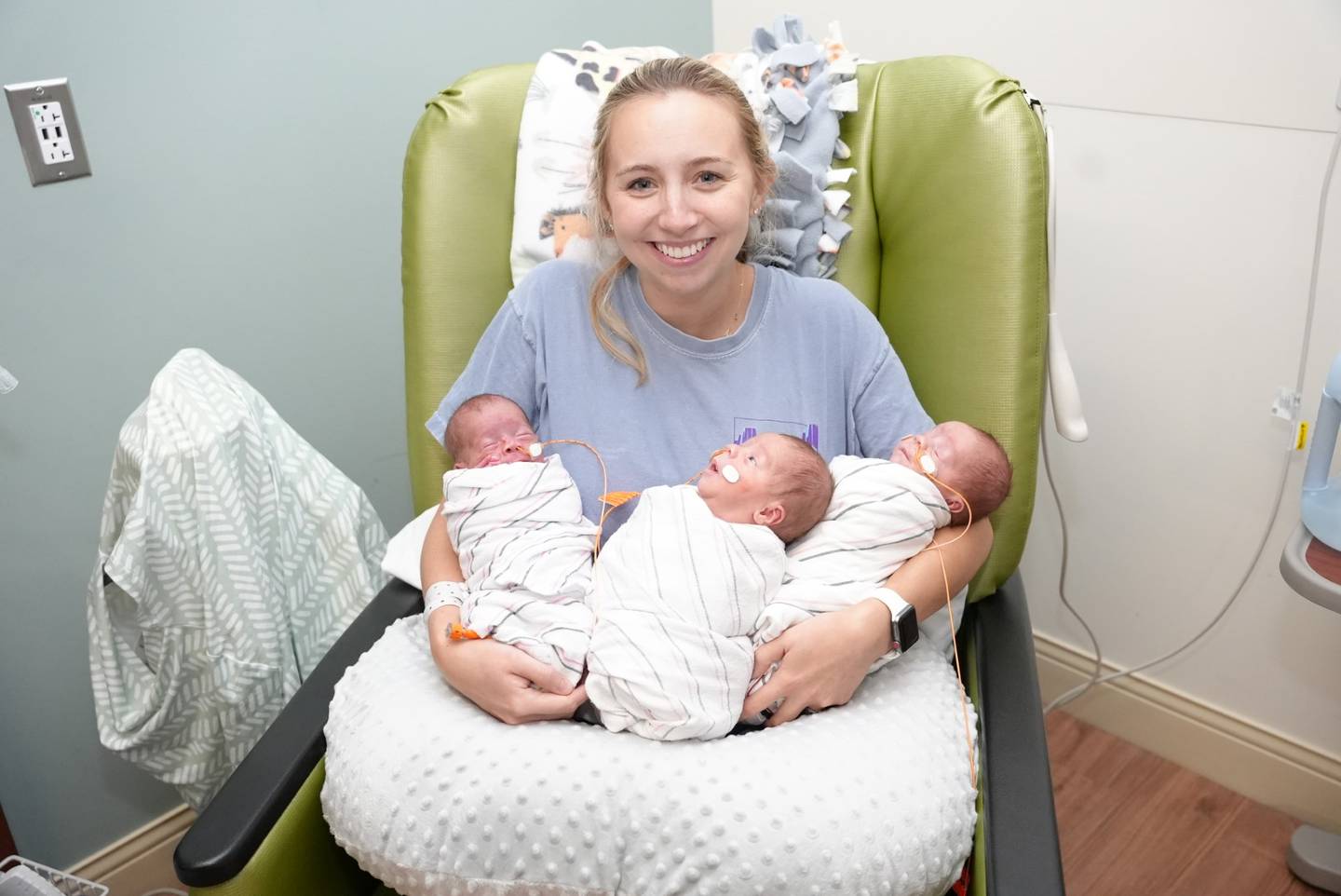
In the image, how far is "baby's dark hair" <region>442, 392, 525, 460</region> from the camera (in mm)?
1363

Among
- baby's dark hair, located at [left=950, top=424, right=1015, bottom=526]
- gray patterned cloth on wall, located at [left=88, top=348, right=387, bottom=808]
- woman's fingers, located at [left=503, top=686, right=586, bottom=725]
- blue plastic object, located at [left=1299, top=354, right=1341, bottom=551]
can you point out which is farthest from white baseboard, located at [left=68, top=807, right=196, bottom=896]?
blue plastic object, located at [left=1299, top=354, right=1341, bottom=551]

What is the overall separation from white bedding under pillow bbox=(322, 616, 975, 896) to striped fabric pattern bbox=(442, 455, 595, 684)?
9 centimetres

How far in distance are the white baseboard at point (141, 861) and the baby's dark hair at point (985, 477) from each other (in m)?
1.42

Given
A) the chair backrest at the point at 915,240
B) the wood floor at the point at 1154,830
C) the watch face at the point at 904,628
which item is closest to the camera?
the watch face at the point at 904,628

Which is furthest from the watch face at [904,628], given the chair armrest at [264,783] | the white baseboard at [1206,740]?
the white baseboard at [1206,740]

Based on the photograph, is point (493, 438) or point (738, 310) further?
point (738, 310)

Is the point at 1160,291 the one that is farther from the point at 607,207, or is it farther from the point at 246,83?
Result: the point at 246,83

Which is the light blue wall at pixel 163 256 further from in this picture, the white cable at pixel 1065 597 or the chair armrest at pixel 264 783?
the white cable at pixel 1065 597

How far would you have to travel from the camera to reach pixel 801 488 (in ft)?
3.99

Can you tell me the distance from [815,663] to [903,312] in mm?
596

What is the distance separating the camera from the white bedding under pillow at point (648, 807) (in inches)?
38.2

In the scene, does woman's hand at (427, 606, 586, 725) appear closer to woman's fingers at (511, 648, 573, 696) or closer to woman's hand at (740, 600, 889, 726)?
woman's fingers at (511, 648, 573, 696)

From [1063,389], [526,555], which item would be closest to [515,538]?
[526,555]

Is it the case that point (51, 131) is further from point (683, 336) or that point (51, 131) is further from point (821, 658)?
point (821, 658)
